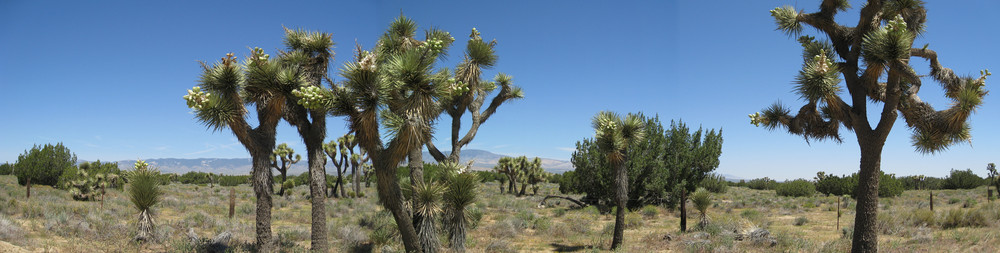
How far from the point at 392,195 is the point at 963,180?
56890 millimetres

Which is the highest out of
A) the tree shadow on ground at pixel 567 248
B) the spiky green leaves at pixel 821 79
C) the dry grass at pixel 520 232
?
the spiky green leaves at pixel 821 79

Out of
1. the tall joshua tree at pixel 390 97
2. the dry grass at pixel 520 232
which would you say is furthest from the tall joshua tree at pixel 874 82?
the tall joshua tree at pixel 390 97

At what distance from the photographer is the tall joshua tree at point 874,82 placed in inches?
369

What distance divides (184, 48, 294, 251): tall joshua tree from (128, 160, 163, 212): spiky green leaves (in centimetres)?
224

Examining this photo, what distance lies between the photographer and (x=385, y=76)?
28.1 ft

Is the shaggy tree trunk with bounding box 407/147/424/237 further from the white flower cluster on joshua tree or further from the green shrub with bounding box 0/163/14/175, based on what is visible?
the green shrub with bounding box 0/163/14/175

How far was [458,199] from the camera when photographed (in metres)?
11.0

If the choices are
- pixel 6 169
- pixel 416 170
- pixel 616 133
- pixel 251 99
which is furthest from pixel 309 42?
pixel 6 169

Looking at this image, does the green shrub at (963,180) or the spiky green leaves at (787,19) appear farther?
the green shrub at (963,180)

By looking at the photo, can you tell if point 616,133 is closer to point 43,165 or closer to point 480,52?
point 480,52

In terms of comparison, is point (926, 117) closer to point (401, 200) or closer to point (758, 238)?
point (758, 238)

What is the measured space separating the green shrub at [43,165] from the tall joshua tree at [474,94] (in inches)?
1084

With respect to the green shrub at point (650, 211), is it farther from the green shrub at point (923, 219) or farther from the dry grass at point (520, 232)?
the green shrub at point (923, 219)

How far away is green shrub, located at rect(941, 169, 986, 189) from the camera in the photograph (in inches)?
1795
